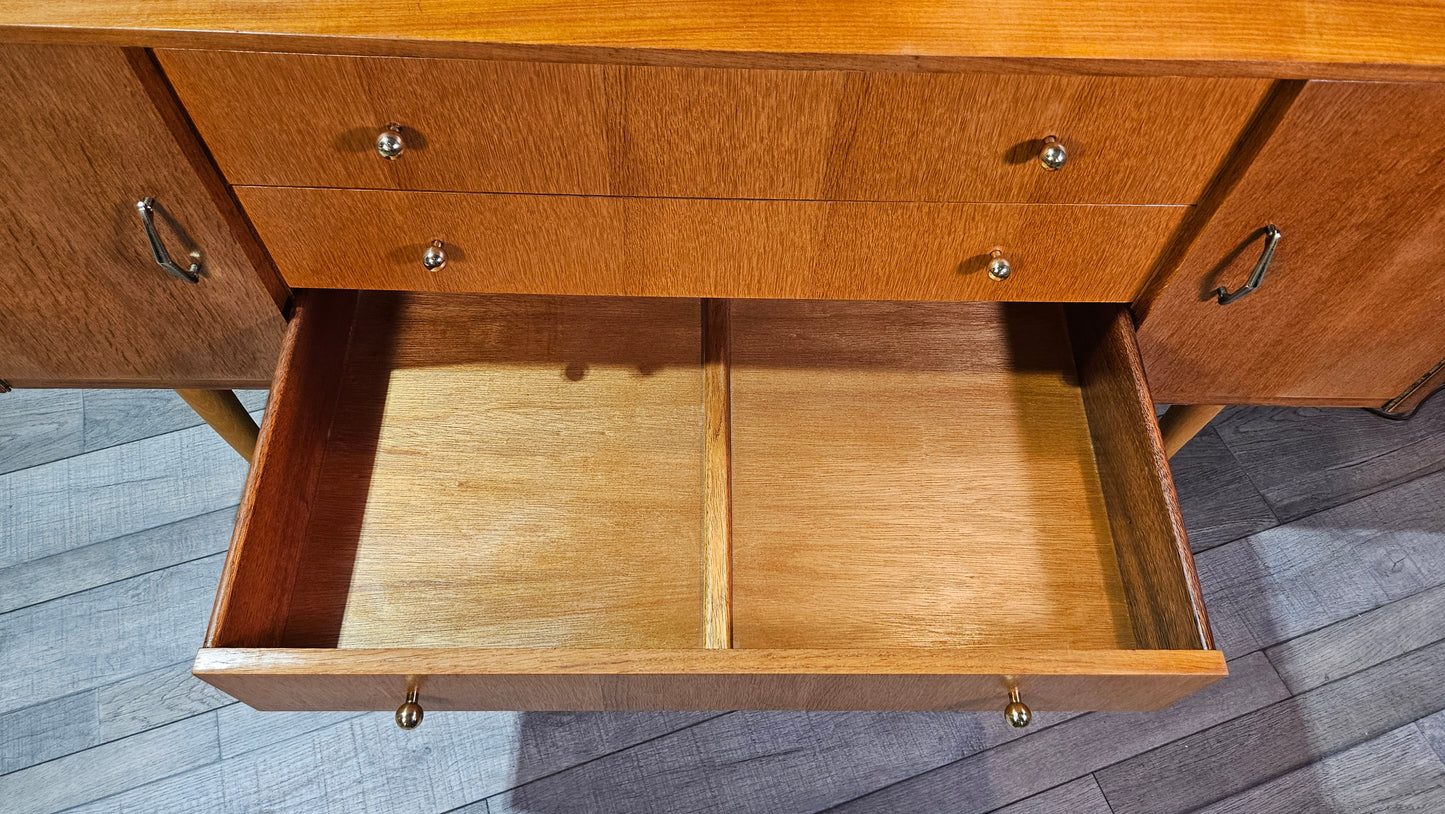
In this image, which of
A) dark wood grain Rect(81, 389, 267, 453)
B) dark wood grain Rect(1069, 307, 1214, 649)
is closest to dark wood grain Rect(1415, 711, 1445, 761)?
dark wood grain Rect(1069, 307, 1214, 649)

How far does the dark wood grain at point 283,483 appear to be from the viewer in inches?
26.7

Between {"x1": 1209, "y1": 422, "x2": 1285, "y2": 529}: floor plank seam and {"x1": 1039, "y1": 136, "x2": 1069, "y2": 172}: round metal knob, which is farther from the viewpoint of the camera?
{"x1": 1209, "y1": 422, "x2": 1285, "y2": 529}: floor plank seam

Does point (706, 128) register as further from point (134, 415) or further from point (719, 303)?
point (134, 415)

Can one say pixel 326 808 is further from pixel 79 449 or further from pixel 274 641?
pixel 79 449

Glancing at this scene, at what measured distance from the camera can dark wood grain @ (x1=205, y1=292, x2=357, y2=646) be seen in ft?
2.22

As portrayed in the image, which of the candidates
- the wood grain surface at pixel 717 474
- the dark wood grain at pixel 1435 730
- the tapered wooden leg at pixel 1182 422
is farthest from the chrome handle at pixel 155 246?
the dark wood grain at pixel 1435 730

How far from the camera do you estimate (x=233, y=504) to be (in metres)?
1.15

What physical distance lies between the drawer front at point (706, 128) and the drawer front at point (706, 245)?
0.02 m

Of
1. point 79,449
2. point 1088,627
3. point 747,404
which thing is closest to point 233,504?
Result: point 79,449

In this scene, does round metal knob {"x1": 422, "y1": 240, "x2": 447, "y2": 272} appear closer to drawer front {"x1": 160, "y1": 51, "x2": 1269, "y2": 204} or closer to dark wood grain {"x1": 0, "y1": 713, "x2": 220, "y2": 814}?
drawer front {"x1": 160, "y1": 51, "x2": 1269, "y2": 204}

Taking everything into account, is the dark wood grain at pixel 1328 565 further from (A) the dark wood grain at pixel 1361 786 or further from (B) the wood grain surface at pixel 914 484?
(B) the wood grain surface at pixel 914 484

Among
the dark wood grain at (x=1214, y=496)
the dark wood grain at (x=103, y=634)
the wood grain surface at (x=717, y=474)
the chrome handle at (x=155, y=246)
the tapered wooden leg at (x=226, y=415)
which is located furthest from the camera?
the dark wood grain at (x=1214, y=496)

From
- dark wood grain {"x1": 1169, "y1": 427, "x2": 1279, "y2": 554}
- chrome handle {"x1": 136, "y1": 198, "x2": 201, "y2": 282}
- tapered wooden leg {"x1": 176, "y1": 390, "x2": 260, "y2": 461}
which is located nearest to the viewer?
chrome handle {"x1": 136, "y1": 198, "x2": 201, "y2": 282}

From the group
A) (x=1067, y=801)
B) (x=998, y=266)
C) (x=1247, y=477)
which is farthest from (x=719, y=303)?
(x=1247, y=477)
